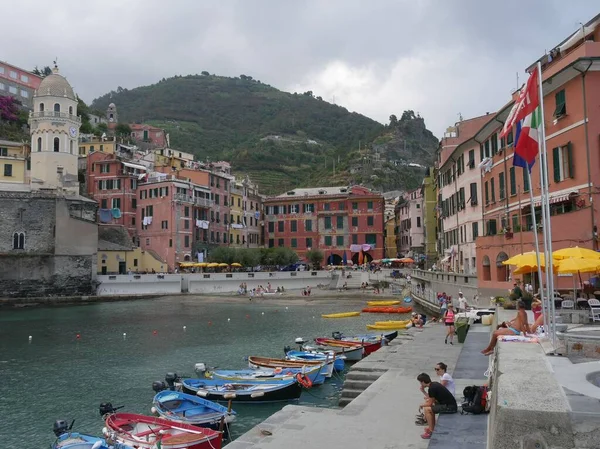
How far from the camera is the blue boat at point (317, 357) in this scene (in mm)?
24812

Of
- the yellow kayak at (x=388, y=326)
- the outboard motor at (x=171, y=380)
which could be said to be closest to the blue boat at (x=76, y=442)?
the outboard motor at (x=171, y=380)

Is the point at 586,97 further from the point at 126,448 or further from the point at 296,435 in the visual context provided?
the point at 126,448

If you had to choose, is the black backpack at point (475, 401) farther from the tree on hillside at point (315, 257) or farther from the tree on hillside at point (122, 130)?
the tree on hillside at point (122, 130)

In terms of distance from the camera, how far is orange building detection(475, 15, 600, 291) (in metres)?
24.2

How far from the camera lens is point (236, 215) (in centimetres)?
8681

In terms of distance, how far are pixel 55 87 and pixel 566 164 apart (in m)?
72.9

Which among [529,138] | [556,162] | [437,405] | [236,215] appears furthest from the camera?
[236,215]

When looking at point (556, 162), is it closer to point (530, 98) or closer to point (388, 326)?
point (530, 98)

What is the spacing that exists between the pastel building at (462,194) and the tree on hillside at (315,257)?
85.5 ft

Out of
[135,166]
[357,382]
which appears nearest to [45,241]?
[135,166]

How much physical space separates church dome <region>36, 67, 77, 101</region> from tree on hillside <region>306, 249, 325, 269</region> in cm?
4267

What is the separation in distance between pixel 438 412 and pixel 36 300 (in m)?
64.0

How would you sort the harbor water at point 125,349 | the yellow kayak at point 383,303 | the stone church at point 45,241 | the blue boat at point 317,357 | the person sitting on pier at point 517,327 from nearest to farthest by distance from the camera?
the person sitting on pier at point 517,327 < the harbor water at point 125,349 < the blue boat at point 317,357 < the yellow kayak at point 383,303 < the stone church at point 45,241

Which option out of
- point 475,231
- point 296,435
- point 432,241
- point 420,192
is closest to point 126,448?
point 296,435
